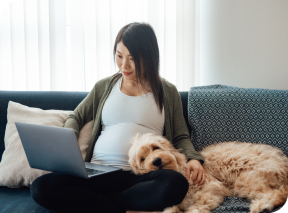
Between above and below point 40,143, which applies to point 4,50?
above

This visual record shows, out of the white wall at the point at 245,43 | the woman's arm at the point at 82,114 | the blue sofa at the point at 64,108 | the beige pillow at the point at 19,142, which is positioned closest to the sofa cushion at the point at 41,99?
the blue sofa at the point at 64,108

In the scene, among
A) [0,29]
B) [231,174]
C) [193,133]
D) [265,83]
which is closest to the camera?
[231,174]

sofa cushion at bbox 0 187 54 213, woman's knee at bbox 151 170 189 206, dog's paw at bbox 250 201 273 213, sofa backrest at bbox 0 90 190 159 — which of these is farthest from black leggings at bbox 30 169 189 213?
sofa backrest at bbox 0 90 190 159

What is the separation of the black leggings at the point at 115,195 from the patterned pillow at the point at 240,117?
1.92 ft

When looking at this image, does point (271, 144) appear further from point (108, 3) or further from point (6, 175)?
point (108, 3)

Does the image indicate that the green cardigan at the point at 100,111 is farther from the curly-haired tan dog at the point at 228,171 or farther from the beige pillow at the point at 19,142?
the curly-haired tan dog at the point at 228,171

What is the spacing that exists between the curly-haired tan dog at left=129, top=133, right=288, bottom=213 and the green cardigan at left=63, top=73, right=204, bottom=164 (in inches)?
9.0

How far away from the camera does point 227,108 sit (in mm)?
1684

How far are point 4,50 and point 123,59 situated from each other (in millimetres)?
1476

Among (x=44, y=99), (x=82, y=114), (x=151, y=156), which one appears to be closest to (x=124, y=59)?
(x=82, y=114)

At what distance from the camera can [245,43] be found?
221 cm

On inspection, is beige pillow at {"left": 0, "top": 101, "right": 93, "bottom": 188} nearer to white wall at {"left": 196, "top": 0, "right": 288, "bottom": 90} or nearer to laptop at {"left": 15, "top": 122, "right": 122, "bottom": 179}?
laptop at {"left": 15, "top": 122, "right": 122, "bottom": 179}

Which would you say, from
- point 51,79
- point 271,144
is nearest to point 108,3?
point 51,79

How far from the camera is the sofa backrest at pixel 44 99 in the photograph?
182cm
